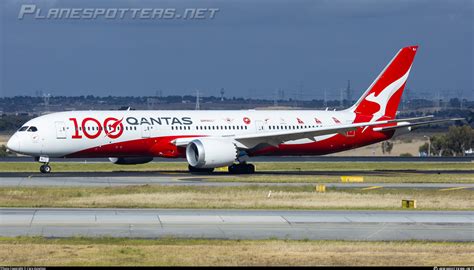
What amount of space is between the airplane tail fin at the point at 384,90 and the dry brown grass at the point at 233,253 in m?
39.5

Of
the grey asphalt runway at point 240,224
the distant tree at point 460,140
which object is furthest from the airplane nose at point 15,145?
the distant tree at point 460,140

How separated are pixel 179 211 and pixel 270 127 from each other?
28831 millimetres

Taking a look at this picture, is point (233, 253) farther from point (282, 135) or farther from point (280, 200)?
point (282, 135)

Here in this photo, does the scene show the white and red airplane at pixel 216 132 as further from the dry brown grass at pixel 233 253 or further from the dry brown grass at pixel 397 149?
the dry brown grass at pixel 397 149

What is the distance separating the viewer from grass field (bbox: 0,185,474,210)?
37.5 metres

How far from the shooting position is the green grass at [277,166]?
64.9 metres

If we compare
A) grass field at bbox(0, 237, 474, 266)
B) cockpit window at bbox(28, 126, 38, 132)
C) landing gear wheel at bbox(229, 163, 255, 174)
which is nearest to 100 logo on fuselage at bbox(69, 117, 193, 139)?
cockpit window at bbox(28, 126, 38, 132)

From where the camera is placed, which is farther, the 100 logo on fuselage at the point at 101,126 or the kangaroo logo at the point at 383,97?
the kangaroo logo at the point at 383,97

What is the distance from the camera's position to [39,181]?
49.0 meters

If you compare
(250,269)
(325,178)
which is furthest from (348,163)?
(250,269)

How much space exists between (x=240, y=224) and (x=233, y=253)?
5.99 meters

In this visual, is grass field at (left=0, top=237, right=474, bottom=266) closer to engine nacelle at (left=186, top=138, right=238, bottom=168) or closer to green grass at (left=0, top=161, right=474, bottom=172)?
engine nacelle at (left=186, top=138, right=238, bottom=168)

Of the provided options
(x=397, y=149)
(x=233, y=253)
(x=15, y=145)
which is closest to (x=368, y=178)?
(x=15, y=145)

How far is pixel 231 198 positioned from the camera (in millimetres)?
40219
